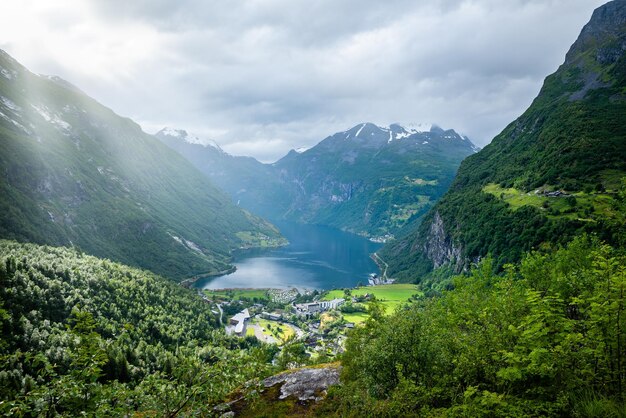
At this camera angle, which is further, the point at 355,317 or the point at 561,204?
the point at 355,317

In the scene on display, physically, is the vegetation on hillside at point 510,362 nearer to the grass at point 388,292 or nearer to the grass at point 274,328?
the grass at point 274,328

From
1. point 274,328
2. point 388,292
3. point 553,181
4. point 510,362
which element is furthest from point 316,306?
point 510,362

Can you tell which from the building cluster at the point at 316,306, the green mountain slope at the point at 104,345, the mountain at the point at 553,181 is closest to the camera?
the green mountain slope at the point at 104,345

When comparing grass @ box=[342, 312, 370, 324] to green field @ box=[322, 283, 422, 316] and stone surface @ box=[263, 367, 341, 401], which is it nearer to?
green field @ box=[322, 283, 422, 316]

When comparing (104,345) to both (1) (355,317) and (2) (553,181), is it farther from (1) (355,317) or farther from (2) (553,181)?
(2) (553,181)

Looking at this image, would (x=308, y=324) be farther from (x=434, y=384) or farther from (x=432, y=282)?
(x=434, y=384)

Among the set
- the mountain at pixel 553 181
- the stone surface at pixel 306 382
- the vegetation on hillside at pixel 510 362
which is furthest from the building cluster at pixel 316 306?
the vegetation on hillside at pixel 510 362

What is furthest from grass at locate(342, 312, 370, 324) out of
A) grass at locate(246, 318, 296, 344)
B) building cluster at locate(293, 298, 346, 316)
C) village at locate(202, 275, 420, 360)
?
grass at locate(246, 318, 296, 344)

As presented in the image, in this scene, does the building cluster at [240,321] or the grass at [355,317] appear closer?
the grass at [355,317]

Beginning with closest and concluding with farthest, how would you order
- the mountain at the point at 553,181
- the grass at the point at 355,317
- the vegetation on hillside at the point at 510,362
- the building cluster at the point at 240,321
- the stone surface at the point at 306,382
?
the vegetation on hillside at the point at 510,362 → the stone surface at the point at 306,382 → the mountain at the point at 553,181 → the grass at the point at 355,317 → the building cluster at the point at 240,321

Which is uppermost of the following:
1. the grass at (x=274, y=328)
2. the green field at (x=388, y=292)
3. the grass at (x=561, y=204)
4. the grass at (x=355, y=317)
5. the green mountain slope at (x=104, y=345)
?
the grass at (x=561, y=204)
